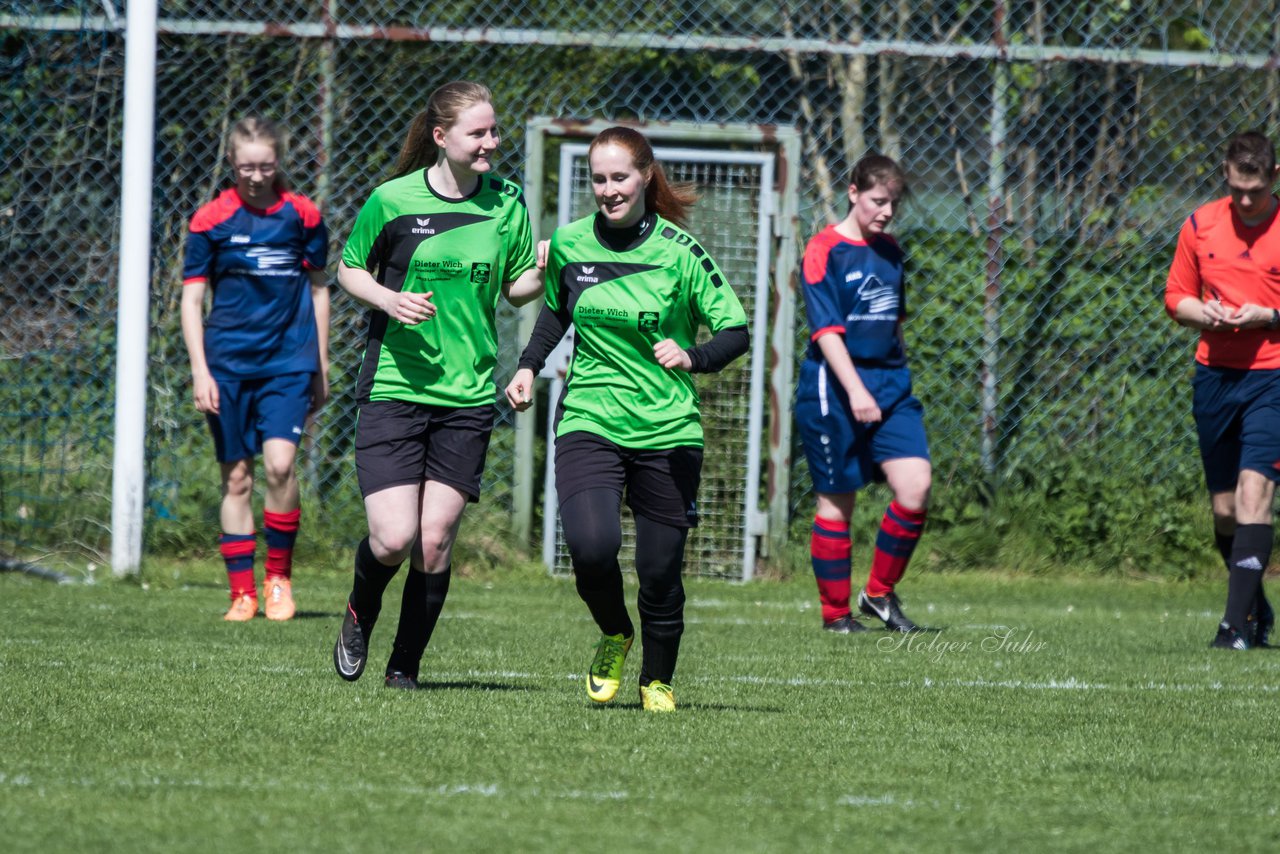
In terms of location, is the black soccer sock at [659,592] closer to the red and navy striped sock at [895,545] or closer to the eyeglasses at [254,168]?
the red and navy striped sock at [895,545]

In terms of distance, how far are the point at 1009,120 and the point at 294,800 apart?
7073 mm

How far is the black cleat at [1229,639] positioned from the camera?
6863 millimetres

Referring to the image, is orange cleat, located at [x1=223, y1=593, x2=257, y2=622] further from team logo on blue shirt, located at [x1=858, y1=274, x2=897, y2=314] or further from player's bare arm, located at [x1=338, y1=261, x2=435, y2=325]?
team logo on blue shirt, located at [x1=858, y1=274, x2=897, y2=314]

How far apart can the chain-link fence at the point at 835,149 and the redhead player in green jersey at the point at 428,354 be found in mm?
4080

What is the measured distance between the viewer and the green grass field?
3.39 meters

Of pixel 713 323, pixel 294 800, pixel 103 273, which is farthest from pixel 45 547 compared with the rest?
pixel 294 800

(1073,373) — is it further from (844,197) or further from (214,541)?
(214,541)

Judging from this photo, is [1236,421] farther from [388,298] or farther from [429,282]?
Answer: [388,298]

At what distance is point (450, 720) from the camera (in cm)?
460

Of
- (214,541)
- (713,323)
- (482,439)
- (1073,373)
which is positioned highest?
(713,323)

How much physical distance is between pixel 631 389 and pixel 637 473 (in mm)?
240

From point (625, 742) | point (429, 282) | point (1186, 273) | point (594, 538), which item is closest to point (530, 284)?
point (429, 282)

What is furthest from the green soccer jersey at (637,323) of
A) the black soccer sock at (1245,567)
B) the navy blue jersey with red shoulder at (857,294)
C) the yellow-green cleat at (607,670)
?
the black soccer sock at (1245,567)

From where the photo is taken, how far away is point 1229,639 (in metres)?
6.89
